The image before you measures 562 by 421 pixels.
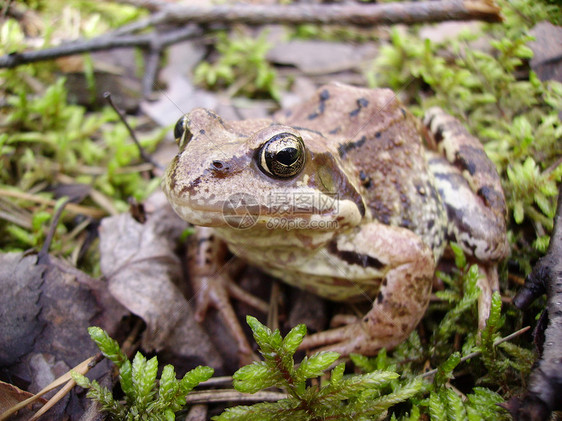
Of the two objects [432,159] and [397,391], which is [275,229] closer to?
[397,391]

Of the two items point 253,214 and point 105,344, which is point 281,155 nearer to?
point 253,214

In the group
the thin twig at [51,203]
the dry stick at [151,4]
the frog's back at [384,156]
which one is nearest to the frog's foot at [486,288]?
the frog's back at [384,156]

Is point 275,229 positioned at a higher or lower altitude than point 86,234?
higher

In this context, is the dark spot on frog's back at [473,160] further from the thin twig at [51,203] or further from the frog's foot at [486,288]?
the thin twig at [51,203]

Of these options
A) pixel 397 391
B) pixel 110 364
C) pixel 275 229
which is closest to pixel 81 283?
pixel 110 364

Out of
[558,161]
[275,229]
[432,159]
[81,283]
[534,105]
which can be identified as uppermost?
[534,105]

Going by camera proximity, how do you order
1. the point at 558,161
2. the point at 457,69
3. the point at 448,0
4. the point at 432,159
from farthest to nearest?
the point at 457,69 → the point at 448,0 → the point at 432,159 → the point at 558,161
